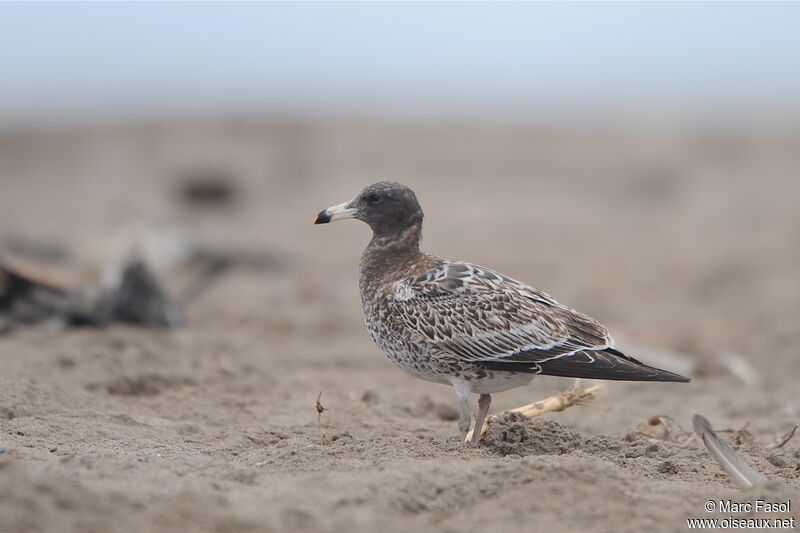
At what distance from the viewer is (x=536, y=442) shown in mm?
6648

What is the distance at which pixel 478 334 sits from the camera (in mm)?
6668

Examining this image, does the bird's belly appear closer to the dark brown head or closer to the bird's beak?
the dark brown head

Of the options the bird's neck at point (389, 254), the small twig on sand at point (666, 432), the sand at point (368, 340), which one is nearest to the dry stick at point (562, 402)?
the sand at point (368, 340)

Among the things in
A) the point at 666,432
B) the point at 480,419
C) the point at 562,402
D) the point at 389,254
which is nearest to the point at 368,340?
the point at 389,254

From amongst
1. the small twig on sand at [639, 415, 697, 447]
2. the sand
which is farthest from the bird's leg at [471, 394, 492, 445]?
the small twig on sand at [639, 415, 697, 447]

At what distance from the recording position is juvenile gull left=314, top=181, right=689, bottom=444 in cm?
661

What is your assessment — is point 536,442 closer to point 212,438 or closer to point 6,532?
point 212,438

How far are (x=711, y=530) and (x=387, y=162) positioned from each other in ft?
70.7

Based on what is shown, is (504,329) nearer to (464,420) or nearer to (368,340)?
(464,420)

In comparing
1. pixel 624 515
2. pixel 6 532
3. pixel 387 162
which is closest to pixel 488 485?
pixel 624 515

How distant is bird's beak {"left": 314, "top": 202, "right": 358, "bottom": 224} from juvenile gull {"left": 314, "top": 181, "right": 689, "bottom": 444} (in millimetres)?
31

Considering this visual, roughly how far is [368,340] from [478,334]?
5.87 metres

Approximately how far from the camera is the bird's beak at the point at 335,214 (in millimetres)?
7359

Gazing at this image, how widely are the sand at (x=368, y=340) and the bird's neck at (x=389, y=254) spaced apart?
118 centimetres
